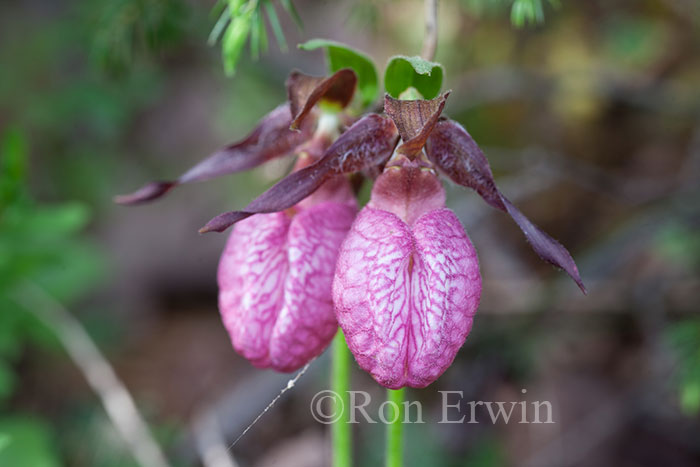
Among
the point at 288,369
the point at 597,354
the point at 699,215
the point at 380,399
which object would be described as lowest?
the point at 597,354

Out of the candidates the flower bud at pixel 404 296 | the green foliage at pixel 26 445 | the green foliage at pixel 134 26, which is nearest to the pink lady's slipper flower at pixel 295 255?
the flower bud at pixel 404 296

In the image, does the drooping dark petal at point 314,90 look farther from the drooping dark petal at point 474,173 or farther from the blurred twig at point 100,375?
the blurred twig at point 100,375

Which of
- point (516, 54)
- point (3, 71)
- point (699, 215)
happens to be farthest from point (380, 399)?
point (3, 71)

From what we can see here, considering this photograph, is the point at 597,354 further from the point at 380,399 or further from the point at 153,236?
the point at 153,236

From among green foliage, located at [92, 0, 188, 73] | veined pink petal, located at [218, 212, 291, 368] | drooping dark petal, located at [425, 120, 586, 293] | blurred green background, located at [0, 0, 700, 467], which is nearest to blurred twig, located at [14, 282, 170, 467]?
blurred green background, located at [0, 0, 700, 467]

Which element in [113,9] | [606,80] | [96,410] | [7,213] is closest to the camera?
[113,9]

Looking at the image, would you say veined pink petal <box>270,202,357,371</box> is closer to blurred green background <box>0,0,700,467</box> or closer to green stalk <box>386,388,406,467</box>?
green stalk <box>386,388,406,467</box>
